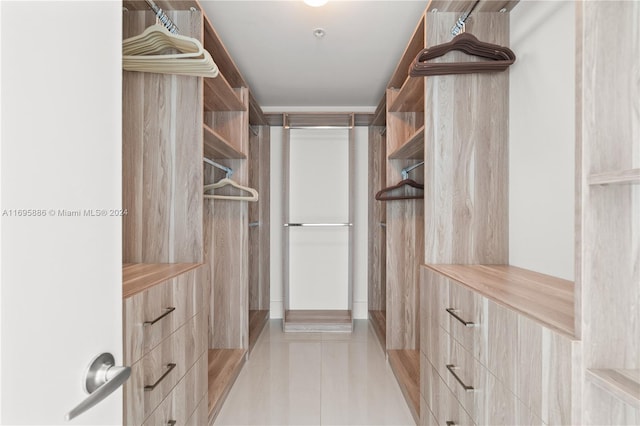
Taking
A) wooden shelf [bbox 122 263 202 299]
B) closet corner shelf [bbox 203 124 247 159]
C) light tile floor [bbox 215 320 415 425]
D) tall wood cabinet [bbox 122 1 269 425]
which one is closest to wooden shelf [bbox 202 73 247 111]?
tall wood cabinet [bbox 122 1 269 425]

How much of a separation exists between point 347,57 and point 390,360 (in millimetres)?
2188

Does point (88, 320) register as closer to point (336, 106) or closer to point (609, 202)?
point (609, 202)

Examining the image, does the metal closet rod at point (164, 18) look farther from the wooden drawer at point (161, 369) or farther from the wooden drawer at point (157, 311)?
the wooden drawer at point (161, 369)

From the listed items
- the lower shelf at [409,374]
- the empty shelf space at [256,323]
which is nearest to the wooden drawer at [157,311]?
the lower shelf at [409,374]

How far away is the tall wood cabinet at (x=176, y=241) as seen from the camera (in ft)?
3.89

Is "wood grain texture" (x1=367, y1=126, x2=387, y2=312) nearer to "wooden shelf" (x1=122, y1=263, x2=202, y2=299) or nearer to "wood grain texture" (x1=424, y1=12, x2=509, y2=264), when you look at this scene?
"wood grain texture" (x1=424, y1=12, x2=509, y2=264)

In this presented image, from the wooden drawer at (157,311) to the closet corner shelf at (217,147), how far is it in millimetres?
770

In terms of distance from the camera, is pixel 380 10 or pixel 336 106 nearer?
pixel 380 10

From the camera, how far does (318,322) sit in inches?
131

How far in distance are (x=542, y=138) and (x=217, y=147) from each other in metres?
1.76

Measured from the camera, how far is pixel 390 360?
254 centimetres

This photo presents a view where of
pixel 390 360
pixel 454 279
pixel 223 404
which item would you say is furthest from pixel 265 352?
pixel 454 279

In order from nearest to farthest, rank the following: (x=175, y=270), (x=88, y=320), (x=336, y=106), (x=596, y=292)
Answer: (x=88, y=320) < (x=596, y=292) < (x=175, y=270) < (x=336, y=106)

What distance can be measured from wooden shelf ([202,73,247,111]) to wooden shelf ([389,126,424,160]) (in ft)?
3.68
